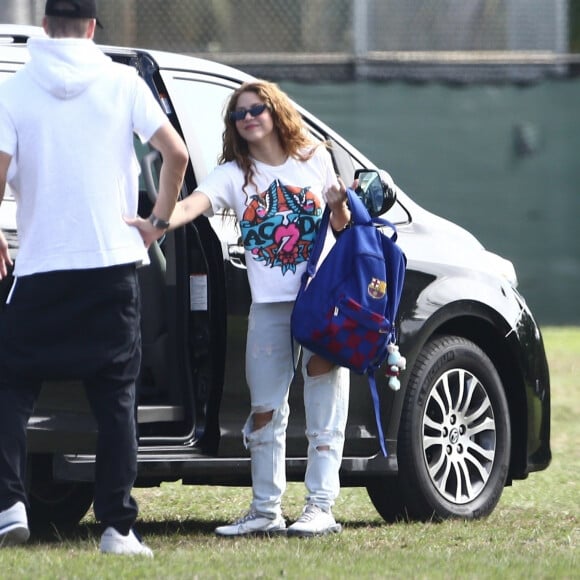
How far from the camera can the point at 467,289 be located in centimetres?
636

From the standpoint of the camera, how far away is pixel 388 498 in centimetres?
630

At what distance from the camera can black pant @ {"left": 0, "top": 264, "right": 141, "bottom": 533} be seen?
4.88 meters

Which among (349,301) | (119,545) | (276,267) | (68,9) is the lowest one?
(119,545)

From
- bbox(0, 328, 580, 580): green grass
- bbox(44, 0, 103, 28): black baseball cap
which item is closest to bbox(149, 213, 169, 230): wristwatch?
bbox(44, 0, 103, 28): black baseball cap

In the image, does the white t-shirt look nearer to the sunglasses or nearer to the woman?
the woman

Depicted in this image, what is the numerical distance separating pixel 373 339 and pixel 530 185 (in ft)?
38.9

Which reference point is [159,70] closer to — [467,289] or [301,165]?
[301,165]

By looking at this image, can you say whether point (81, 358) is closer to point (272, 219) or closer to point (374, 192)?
point (272, 219)

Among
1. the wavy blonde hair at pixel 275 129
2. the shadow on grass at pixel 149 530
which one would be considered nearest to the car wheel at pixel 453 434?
the shadow on grass at pixel 149 530

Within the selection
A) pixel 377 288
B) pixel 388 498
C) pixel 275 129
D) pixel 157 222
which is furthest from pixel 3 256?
pixel 388 498

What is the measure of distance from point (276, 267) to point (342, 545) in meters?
0.99

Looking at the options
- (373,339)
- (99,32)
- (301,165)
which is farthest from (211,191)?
(99,32)

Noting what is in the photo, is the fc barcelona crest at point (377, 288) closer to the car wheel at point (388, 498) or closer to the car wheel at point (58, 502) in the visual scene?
the car wheel at point (388, 498)

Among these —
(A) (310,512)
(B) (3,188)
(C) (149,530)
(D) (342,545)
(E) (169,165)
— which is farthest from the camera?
(C) (149,530)
